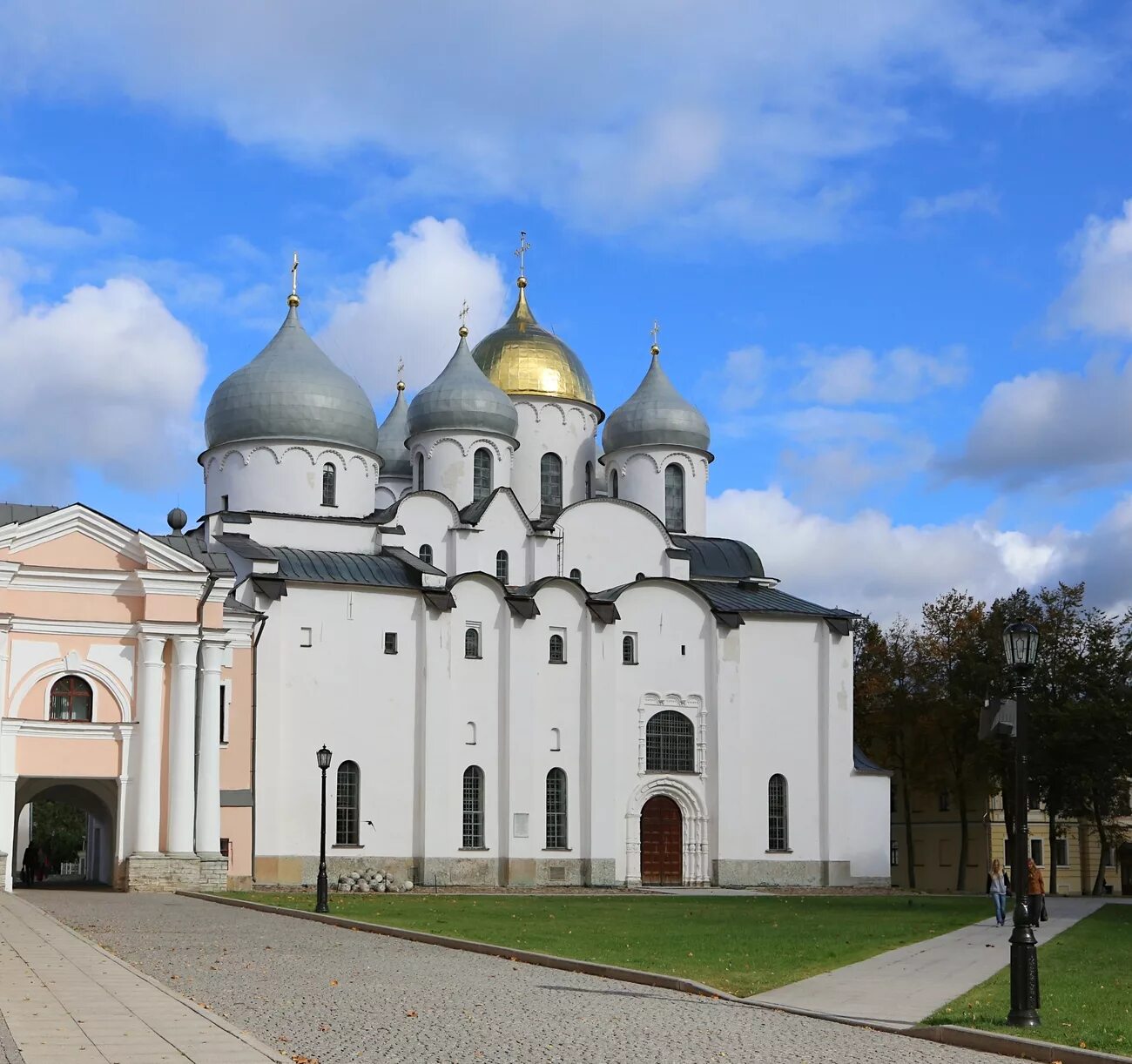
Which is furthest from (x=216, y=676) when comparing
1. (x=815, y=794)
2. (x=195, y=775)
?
(x=815, y=794)

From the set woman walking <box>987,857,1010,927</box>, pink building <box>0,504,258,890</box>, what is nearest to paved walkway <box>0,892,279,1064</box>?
woman walking <box>987,857,1010,927</box>

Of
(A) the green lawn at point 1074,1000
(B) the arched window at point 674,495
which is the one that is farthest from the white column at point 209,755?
(A) the green lawn at point 1074,1000

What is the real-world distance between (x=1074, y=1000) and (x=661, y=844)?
113 ft

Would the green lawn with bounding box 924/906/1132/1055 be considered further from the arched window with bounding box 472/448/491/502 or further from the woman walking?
the arched window with bounding box 472/448/491/502

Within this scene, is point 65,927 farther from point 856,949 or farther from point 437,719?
point 437,719

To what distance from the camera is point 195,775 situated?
39531 millimetres

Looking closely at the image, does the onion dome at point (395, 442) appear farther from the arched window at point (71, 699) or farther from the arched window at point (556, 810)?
the arched window at point (71, 699)

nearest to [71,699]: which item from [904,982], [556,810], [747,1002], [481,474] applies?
[556,810]

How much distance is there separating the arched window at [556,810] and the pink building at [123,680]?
11.7 metres

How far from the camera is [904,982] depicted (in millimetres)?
17672

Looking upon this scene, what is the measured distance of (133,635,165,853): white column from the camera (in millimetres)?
38312

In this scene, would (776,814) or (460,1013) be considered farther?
(776,814)

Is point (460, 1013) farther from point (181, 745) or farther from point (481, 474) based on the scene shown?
point (481, 474)

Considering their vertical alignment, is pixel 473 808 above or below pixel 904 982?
above
